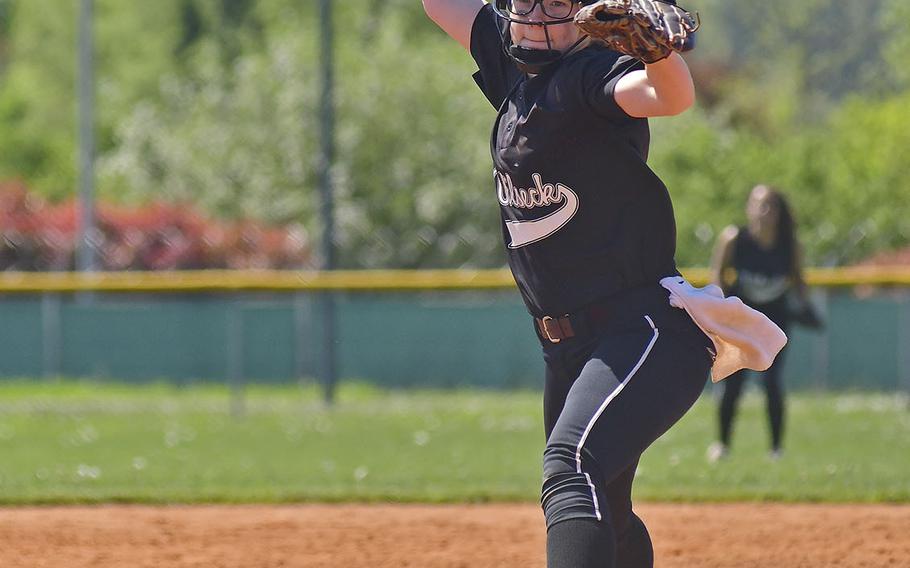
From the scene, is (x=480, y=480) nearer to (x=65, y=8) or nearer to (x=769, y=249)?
(x=769, y=249)

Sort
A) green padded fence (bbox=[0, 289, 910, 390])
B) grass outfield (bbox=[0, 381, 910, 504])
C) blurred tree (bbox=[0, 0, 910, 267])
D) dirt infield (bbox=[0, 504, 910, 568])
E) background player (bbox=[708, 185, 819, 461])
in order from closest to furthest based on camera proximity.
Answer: dirt infield (bbox=[0, 504, 910, 568]) < grass outfield (bbox=[0, 381, 910, 504]) < background player (bbox=[708, 185, 819, 461]) < green padded fence (bbox=[0, 289, 910, 390]) < blurred tree (bbox=[0, 0, 910, 267])

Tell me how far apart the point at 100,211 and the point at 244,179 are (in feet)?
13.2

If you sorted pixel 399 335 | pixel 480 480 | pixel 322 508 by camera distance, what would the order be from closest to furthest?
pixel 322 508 → pixel 480 480 → pixel 399 335

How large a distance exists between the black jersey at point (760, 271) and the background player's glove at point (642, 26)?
7.05 meters

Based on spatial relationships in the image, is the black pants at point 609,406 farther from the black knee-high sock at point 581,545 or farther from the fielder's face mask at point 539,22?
the fielder's face mask at point 539,22

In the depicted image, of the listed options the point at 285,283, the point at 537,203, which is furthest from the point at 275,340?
the point at 537,203

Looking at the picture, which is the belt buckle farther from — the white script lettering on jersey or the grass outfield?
the grass outfield

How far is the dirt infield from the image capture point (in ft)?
21.0

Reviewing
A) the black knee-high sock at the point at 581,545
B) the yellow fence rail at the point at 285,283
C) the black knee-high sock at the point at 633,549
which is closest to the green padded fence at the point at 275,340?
the yellow fence rail at the point at 285,283

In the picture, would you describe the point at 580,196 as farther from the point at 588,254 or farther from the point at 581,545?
the point at 581,545

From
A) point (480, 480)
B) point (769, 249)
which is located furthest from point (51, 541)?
point (769, 249)

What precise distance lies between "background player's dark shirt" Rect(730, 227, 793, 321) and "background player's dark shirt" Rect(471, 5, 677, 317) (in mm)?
A: 6519

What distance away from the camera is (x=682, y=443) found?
11.9 meters

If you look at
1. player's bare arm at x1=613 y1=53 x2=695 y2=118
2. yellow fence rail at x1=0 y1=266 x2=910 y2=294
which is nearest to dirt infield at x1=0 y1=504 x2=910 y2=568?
player's bare arm at x1=613 y1=53 x2=695 y2=118
